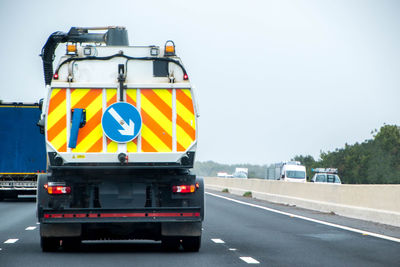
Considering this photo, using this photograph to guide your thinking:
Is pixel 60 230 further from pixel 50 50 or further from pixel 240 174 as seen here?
pixel 240 174

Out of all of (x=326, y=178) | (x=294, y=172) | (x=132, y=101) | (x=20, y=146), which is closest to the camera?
(x=132, y=101)

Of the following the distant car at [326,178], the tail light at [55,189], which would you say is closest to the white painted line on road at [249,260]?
the tail light at [55,189]

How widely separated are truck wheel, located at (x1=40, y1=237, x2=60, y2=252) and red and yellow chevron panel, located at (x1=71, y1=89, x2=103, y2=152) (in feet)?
5.20

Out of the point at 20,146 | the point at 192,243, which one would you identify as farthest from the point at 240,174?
the point at 192,243

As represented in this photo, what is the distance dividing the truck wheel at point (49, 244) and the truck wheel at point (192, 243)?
6.45 feet

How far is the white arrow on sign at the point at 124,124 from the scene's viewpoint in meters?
12.1

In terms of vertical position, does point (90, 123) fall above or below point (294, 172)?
below

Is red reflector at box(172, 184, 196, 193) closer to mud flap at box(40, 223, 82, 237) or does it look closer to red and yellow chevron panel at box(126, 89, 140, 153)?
red and yellow chevron panel at box(126, 89, 140, 153)

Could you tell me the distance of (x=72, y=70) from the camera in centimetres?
1232

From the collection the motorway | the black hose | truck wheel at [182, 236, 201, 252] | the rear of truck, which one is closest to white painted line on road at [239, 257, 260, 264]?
the motorway

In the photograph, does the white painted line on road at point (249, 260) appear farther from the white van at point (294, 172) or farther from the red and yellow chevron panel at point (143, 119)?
the white van at point (294, 172)

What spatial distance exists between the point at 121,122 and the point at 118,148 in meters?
0.39

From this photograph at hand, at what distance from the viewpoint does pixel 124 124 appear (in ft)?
39.9

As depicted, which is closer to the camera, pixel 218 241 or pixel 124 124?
pixel 124 124
